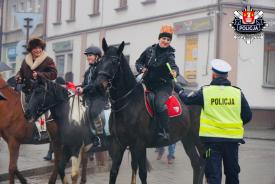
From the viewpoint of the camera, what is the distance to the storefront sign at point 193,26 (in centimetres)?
2630

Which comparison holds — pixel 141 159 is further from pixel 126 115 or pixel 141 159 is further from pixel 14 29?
pixel 14 29

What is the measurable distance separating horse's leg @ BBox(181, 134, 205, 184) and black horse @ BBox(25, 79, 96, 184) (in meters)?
2.07

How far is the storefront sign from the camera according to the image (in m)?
26.3

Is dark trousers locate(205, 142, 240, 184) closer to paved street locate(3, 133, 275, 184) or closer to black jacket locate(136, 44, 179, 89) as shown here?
black jacket locate(136, 44, 179, 89)

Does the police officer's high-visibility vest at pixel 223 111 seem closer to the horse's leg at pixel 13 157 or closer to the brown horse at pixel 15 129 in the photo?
the brown horse at pixel 15 129

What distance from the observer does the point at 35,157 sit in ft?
48.5

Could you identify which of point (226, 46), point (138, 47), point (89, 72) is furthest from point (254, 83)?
point (89, 72)

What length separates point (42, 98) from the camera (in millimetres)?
9852

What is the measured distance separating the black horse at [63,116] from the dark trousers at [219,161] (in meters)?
2.48

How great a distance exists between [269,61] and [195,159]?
16788mm

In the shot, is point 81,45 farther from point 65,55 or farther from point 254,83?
point 254,83

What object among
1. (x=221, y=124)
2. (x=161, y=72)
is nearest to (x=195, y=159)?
(x=161, y=72)

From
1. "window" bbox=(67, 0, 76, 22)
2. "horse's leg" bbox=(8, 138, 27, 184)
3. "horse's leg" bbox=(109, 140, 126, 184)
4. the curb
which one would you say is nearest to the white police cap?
"horse's leg" bbox=(109, 140, 126, 184)

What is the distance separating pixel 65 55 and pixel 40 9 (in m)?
5.30
